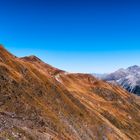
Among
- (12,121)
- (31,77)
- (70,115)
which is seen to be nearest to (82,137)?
(70,115)

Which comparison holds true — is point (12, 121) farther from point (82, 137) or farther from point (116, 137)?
point (116, 137)

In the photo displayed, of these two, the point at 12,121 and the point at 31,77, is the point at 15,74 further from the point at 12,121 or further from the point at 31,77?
the point at 12,121

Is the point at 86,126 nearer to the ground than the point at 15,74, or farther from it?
nearer to the ground

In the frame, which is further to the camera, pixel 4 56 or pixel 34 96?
pixel 4 56

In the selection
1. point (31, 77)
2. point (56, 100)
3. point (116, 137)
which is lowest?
point (116, 137)

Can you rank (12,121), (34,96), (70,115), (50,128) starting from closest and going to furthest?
(12,121), (50,128), (34,96), (70,115)

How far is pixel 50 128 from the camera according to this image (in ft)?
267

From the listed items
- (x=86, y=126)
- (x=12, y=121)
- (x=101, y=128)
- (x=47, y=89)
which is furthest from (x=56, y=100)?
(x=12, y=121)

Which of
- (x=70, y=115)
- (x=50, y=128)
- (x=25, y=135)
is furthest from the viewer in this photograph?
(x=70, y=115)

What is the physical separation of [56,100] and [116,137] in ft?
104

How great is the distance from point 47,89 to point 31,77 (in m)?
7.32

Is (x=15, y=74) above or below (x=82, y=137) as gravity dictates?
above

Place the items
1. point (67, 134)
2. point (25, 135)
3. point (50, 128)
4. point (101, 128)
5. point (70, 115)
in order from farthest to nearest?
point (101, 128), point (70, 115), point (67, 134), point (50, 128), point (25, 135)

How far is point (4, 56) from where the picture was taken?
11981 centimetres
